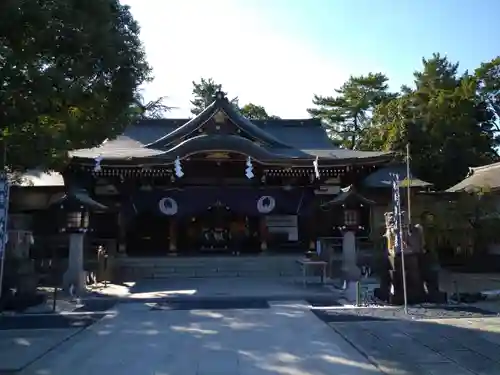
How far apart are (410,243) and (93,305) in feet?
24.1

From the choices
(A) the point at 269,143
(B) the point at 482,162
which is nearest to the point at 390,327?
(A) the point at 269,143

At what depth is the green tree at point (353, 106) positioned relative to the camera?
42.6 m

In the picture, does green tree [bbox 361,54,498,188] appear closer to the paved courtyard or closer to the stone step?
the stone step

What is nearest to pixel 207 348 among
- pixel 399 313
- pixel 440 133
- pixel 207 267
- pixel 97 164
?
pixel 399 313

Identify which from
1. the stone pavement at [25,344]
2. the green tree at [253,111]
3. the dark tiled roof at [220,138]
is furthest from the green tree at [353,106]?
the stone pavement at [25,344]

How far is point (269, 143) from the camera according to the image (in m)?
21.7

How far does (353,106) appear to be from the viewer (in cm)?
4272

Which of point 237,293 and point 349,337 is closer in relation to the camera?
point 349,337

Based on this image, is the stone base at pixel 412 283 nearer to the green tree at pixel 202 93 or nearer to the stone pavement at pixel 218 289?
the stone pavement at pixel 218 289

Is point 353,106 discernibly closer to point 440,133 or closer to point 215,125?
point 440,133

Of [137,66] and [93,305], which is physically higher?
[137,66]

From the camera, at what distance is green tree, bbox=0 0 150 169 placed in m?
6.92

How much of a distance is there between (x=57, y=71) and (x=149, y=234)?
13.5m

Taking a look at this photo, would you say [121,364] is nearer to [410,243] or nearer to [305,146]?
[410,243]
